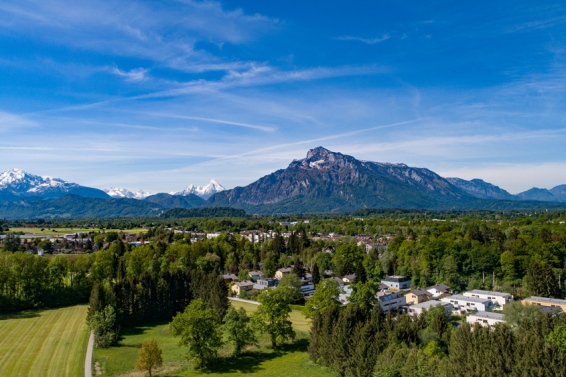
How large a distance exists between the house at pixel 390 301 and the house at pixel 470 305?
18.9 feet

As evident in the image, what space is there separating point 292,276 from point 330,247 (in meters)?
37.0

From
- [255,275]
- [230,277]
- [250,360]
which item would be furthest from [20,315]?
[255,275]

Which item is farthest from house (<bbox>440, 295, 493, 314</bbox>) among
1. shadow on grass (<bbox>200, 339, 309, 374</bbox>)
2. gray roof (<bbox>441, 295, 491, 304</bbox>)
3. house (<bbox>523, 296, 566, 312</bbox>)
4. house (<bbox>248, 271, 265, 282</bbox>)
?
house (<bbox>248, 271, 265, 282</bbox>)

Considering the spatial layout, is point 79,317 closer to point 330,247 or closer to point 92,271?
point 92,271

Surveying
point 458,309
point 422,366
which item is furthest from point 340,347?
point 458,309

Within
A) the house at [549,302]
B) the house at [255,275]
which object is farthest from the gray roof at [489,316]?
the house at [255,275]

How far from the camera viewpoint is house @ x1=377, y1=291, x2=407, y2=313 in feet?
148

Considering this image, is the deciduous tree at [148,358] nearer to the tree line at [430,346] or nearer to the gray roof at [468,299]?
the tree line at [430,346]

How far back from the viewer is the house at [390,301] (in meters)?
45.2

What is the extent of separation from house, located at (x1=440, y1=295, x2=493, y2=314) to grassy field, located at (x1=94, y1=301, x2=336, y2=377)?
19.8 metres

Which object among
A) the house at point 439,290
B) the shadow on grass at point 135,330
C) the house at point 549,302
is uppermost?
the house at point 549,302

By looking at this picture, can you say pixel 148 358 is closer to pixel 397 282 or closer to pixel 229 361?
pixel 229 361

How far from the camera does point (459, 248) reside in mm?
63562

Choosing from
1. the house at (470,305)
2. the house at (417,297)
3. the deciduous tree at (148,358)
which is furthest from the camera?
the house at (417,297)
